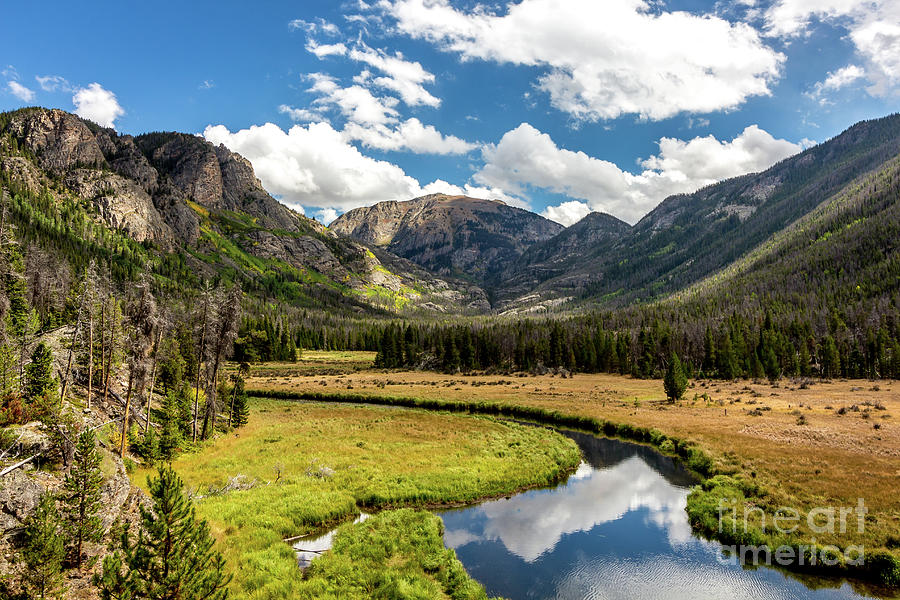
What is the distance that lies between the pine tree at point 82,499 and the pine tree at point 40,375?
1662 centimetres

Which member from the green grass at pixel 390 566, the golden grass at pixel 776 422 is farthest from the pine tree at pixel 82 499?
the golden grass at pixel 776 422

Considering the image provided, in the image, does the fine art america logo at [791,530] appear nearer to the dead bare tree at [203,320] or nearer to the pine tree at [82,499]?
the pine tree at [82,499]

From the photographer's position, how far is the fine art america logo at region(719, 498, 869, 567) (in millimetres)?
21094

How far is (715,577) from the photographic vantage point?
21172 millimetres

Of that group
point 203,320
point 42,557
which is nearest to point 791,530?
point 42,557

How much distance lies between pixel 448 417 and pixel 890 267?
9420 inches

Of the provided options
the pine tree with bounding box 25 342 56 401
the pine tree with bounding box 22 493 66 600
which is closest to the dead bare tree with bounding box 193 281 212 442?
the pine tree with bounding box 25 342 56 401

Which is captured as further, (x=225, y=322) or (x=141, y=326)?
(x=225, y=322)

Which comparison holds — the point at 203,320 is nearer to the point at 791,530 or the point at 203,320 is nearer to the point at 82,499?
the point at 82,499

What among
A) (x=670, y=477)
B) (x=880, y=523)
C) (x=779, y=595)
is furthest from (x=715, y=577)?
(x=670, y=477)

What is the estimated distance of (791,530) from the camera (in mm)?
23188

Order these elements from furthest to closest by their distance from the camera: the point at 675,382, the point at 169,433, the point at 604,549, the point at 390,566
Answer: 1. the point at 675,382
2. the point at 169,433
3. the point at 604,549
4. the point at 390,566

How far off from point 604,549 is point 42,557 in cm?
2574

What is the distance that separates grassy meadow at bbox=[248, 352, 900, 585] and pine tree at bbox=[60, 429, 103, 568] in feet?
102
